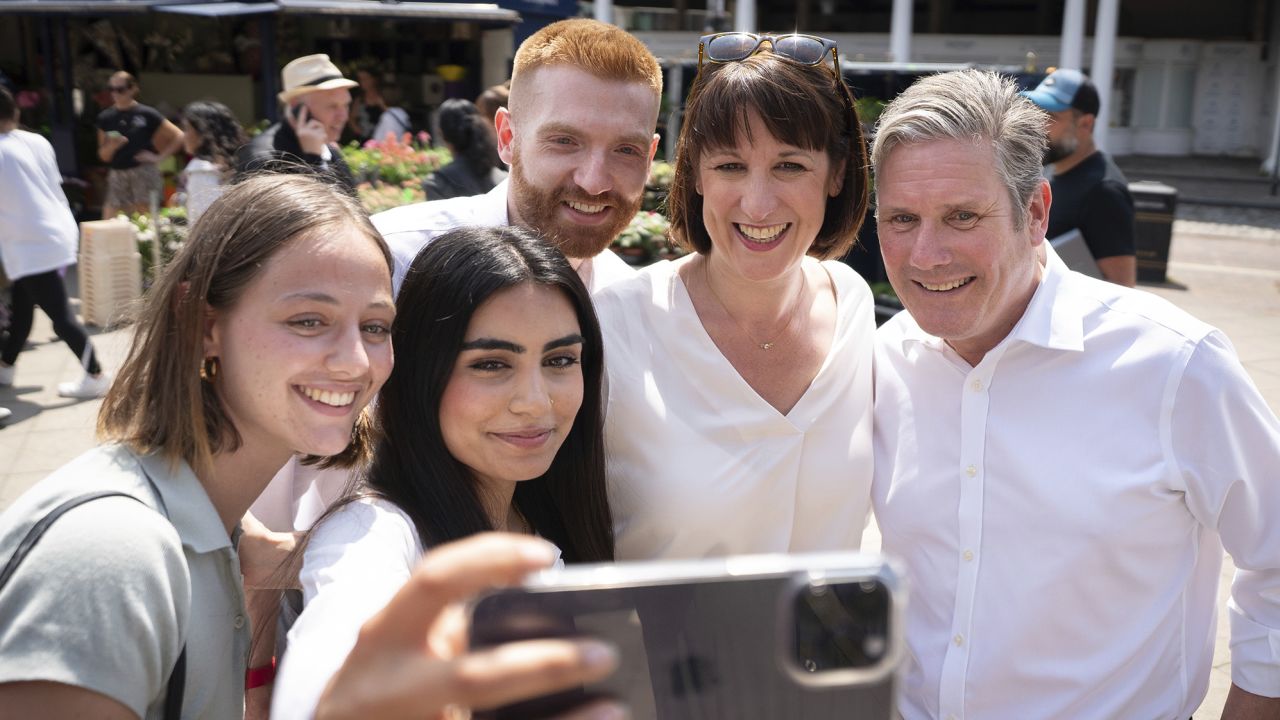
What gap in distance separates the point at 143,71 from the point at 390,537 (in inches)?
659

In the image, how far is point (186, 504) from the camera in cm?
159

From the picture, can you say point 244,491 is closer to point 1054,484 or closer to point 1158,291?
point 1054,484

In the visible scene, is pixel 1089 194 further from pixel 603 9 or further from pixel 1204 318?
pixel 603 9

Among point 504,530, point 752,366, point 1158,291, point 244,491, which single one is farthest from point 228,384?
point 1158,291

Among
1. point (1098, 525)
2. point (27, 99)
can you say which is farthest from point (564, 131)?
point (27, 99)

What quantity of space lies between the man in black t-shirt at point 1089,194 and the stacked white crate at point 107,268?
7164 mm

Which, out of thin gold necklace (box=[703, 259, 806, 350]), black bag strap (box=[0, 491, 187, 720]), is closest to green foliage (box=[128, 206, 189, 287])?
thin gold necklace (box=[703, 259, 806, 350])

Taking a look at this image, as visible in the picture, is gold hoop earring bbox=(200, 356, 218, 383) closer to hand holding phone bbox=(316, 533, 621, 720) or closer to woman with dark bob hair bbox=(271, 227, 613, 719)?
woman with dark bob hair bbox=(271, 227, 613, 719)

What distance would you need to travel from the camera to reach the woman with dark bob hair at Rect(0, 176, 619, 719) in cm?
137

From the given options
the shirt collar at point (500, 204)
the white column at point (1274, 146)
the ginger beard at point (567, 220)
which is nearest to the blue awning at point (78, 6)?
the shirt collar at point (500, 204)

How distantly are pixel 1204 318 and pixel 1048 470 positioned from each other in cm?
919

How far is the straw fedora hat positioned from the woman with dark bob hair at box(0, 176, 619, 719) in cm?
608

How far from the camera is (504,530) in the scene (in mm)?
2051

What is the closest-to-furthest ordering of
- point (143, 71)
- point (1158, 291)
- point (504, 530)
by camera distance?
point (504, 530) → point (1158, 291) → point (143, 71)
